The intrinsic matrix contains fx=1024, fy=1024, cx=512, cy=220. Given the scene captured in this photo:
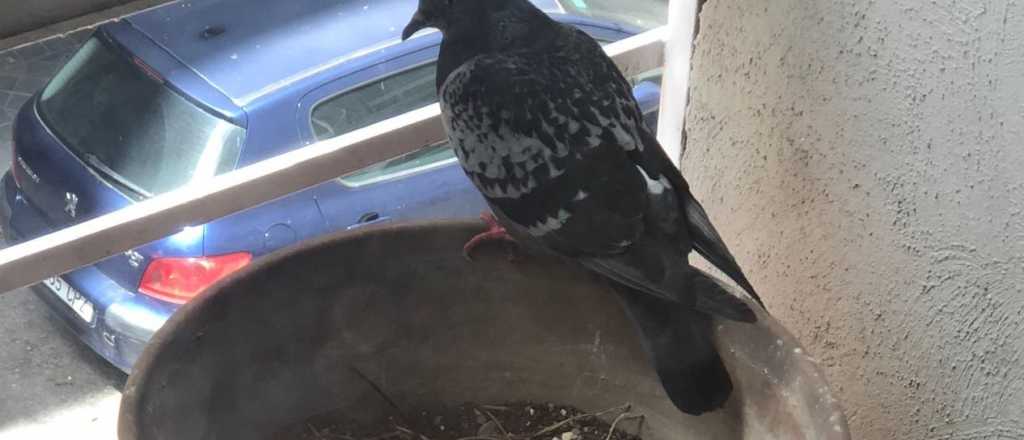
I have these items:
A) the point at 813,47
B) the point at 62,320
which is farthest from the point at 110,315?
the point at 813,47

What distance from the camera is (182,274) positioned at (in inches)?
71.9

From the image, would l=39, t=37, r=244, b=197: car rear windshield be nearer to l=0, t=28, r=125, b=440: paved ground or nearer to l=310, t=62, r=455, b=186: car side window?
l=0, t=28, r=125, b=440: paved ground

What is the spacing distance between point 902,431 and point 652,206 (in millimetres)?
381

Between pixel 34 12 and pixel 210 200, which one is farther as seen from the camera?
pixel 210 200

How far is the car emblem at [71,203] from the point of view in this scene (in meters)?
1.81

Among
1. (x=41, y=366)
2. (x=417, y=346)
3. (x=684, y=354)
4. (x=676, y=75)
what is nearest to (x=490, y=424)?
(x=417, y=346)

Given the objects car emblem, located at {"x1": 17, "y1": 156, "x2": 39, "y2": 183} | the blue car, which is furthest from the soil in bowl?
car emblem, located at {"x1": 17, "y1": 156, "x2": 39, "y2": 183}

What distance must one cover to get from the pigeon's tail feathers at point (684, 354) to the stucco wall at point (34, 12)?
60 cm

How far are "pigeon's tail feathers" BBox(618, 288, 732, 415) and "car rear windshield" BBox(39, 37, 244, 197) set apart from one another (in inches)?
40.4

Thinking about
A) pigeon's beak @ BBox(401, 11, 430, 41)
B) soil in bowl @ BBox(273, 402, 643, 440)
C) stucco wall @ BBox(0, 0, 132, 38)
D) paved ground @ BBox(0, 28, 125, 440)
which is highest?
stucco wall @ BBox(0, 0, 132, 38)

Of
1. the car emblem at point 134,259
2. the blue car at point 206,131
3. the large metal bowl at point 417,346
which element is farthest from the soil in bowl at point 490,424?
the car emblem at point 134,259

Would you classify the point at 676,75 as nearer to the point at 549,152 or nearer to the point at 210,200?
the point at 549,152

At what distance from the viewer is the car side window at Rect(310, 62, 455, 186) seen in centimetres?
187

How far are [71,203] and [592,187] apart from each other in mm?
1195
